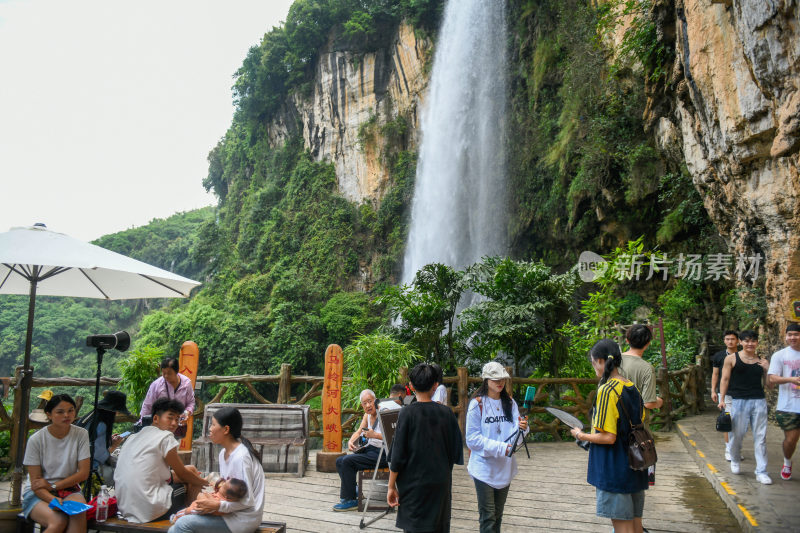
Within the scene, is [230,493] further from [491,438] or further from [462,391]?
[462,391]

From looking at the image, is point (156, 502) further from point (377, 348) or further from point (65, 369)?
point (65, 369)

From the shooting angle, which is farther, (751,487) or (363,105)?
(363,105)

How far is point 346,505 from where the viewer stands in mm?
4301

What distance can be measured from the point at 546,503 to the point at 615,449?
7.01 ft

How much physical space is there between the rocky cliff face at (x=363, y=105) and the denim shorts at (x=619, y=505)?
70.7 feet

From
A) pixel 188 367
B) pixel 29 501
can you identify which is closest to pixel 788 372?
pixel 29 501

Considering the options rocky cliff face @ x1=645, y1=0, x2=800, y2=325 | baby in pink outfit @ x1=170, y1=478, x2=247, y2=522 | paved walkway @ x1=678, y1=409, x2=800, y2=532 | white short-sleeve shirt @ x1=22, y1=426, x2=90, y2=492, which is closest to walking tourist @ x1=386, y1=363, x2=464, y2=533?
baby in pink outfit @ x1=170, y1=478, x2=247, y2=522

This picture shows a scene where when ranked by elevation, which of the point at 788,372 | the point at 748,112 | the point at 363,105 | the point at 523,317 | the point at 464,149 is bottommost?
the point at 788,372

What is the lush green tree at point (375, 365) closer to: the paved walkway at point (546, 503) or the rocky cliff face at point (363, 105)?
the paved walkway at point (546, 503)

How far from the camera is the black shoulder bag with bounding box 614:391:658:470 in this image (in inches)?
100

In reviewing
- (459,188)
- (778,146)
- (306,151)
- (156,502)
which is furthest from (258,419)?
(306,151)

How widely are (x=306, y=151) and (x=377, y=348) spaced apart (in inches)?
884

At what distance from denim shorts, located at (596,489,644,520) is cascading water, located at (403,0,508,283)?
1525 cm

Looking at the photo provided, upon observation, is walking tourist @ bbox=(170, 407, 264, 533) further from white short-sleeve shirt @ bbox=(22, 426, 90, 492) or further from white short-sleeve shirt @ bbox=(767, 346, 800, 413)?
white short-sleeve shirt @ bbox=(767, 346, 800, 413)
